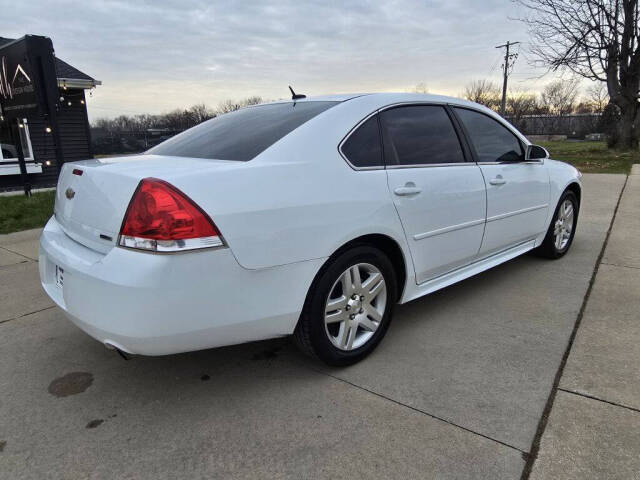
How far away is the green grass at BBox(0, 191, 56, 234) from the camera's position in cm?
651

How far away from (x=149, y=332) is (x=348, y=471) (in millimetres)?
998

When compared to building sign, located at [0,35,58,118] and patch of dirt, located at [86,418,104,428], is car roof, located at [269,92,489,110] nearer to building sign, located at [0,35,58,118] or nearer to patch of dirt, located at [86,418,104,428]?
patch of dirt, located at [86,418,104,428]

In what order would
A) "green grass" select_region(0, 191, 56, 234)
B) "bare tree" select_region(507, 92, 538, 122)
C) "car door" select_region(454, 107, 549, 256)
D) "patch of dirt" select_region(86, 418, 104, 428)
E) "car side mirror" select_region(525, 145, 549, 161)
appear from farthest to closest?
"bare tree" select_region(507, 92, 538, 122)
"green grass" select_region(0, 191, 56, 234)
"car side mirror" select_region(525, 145, 549, 161)
"car door" select_region(454, 107, 549, 256)
"patch of dirt" select_region(86, 418, 104, 428)

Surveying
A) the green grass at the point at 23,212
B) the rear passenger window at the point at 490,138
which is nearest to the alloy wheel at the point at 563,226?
the rear passenger window at the point at 490,138

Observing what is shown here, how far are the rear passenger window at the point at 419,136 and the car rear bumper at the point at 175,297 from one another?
39.1 inches

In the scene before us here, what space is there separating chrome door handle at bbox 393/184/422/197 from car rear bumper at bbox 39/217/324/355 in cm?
73

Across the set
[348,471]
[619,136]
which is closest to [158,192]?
[348,471]

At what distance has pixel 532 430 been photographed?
6.71 ft

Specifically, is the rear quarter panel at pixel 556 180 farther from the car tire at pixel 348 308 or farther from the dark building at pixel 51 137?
the dark building at pixel 51 137

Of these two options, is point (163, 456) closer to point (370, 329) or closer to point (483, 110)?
point (370, 329)

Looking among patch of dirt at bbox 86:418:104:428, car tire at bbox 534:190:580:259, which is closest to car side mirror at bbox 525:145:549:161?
car tire at bbox 534:190:580:259

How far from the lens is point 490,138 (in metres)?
3.58

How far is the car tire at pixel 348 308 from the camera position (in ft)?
7.73

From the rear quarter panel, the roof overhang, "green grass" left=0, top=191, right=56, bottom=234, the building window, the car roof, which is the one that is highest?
the roof overhang
